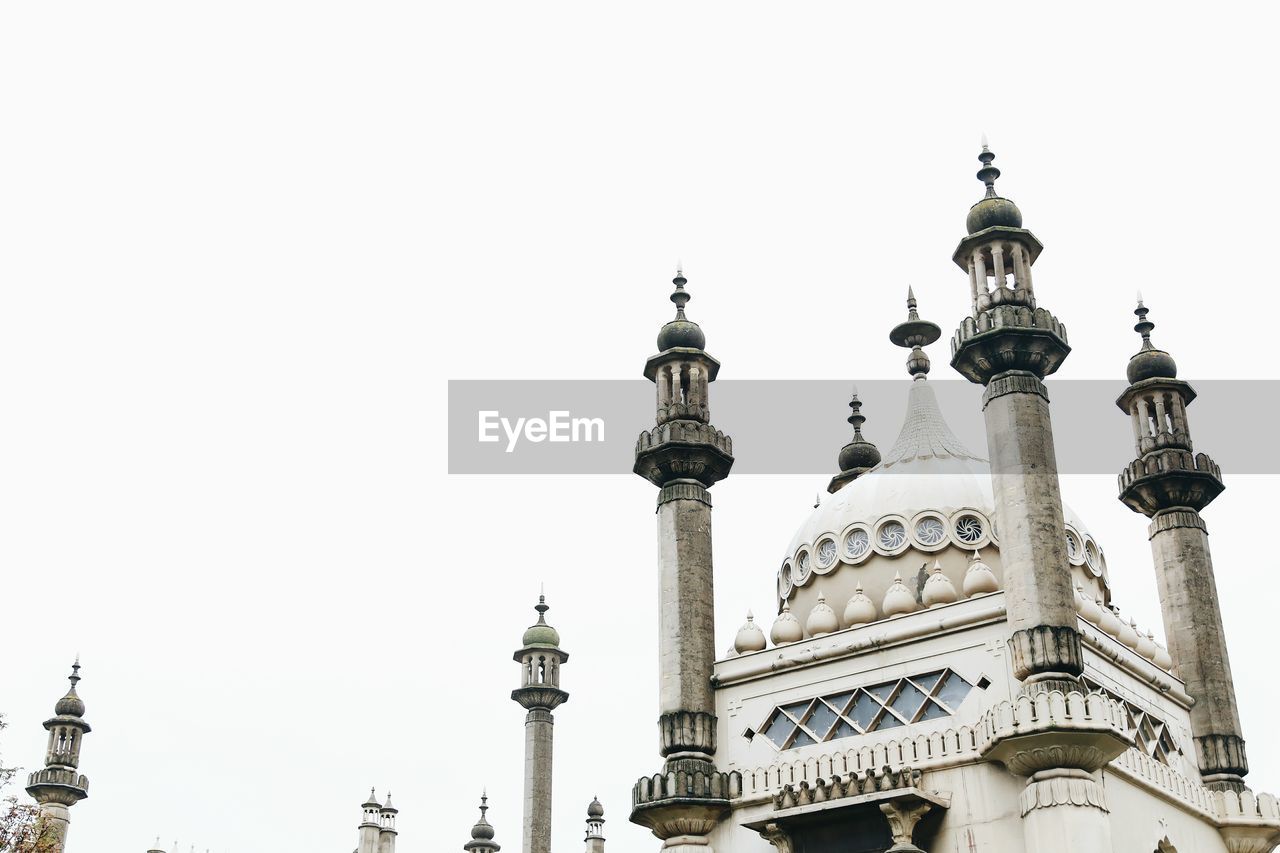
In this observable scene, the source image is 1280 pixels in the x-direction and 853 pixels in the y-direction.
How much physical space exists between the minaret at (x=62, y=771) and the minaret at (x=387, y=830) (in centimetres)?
1041

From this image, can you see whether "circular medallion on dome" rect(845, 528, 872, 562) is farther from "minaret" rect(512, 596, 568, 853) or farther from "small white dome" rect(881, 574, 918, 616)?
"minaret" rect(512, 596, 568, 853)

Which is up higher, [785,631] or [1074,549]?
[1074,549]

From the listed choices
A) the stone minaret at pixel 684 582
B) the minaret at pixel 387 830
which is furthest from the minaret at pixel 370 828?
the stone minaret at pixel 684 582

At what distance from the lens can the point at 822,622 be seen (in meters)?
32.2

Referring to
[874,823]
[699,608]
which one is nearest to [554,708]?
[699,608]

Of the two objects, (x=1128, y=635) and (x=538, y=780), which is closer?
(x=1128, y=635)

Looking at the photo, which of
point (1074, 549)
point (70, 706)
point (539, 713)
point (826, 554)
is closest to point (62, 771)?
point (70, 706)

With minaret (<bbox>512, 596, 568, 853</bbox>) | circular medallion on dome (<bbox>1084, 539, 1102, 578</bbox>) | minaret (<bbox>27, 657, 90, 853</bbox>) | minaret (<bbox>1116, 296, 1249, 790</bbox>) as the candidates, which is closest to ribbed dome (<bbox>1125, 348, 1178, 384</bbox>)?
minaret (<bbox>1116, 296, 1249, 790</bbox>)

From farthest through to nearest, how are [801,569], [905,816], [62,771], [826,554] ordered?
[62,771]
[801,569]
[826,554]
[905,816]

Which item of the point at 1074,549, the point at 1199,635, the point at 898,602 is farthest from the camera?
the point at 1199,635

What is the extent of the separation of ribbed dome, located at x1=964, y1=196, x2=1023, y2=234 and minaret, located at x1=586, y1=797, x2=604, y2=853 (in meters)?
29.6

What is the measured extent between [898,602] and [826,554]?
3480 mm

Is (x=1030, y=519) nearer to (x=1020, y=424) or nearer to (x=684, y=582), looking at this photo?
(x=1020, y=424)

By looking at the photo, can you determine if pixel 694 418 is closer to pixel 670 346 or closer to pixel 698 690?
pixel 670 346
